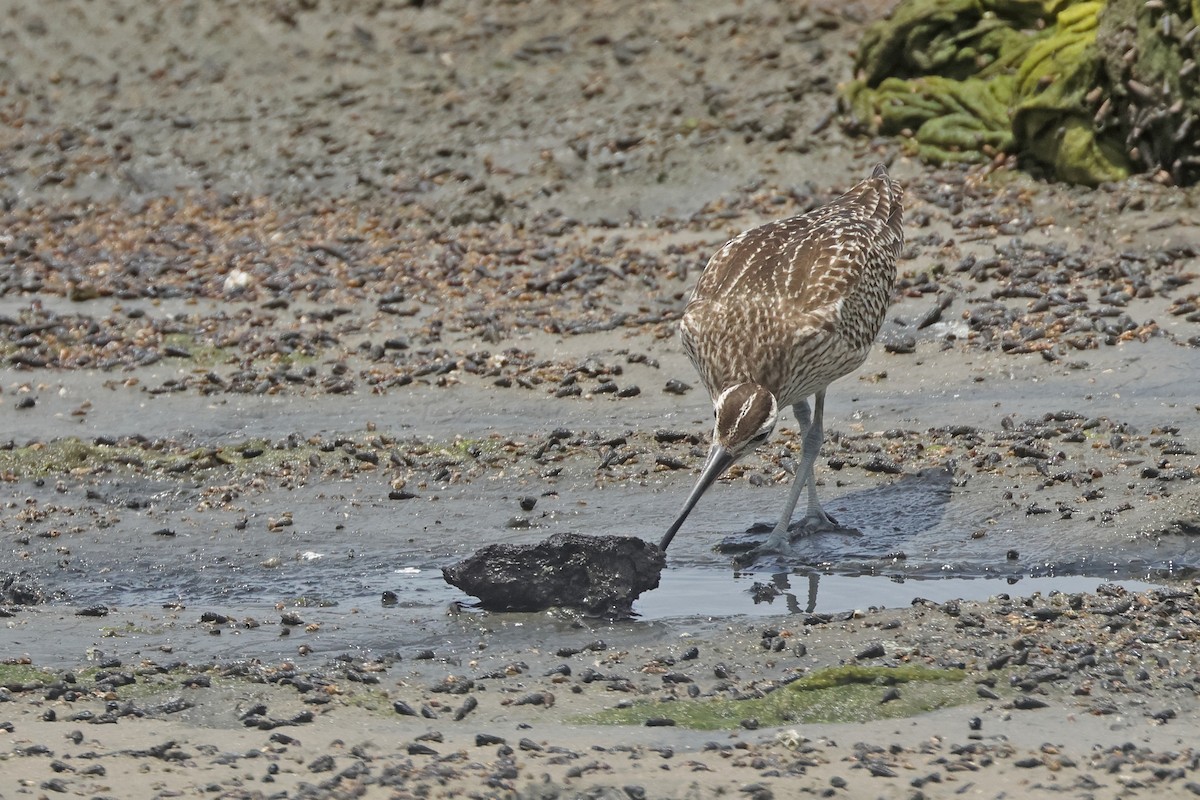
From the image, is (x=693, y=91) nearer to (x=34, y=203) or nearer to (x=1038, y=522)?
(x=34, y=203)

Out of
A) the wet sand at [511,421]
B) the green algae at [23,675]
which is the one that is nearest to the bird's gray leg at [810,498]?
the wet sand at [511,421]

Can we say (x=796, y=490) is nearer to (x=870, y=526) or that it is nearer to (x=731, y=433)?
(x=870, y=526)

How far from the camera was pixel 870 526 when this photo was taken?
28.7 feet

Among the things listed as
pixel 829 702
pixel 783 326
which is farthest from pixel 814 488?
pixel 829 702

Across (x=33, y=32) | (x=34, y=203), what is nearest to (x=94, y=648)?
(x=34, y=203)

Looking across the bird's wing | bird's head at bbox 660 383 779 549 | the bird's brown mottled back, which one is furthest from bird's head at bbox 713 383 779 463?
the bird's wing

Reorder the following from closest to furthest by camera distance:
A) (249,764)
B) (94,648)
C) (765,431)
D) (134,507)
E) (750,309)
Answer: (249,764)
(94,648)
(765,431)
(750,309)
(134,507)

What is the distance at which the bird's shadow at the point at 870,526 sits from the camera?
831 centimetres

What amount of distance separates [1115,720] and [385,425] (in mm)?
5592

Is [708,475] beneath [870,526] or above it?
above

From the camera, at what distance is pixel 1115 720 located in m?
5.86

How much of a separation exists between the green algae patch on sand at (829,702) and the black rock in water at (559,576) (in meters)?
1.18

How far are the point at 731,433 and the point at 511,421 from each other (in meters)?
3.01

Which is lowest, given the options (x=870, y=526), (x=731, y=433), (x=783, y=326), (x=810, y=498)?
(x=870, y=526)
